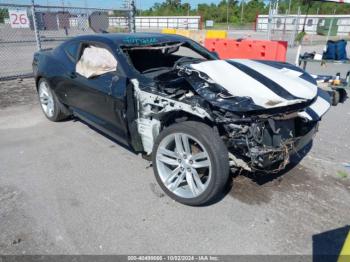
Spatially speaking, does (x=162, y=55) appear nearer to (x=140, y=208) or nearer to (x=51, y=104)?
(x=51, y=104)

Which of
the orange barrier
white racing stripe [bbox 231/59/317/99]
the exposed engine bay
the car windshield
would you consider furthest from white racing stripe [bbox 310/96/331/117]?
the orange barrier

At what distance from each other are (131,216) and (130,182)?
62 cm

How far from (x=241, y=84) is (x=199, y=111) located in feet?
1.70

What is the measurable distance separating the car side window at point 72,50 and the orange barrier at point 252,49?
645 centimetres

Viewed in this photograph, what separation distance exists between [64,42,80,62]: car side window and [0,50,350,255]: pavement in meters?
1.28

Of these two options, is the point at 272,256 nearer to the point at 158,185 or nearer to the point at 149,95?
the point at 158,185

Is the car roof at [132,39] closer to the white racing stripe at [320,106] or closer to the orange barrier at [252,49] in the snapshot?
the white racing stripe at [320,106]

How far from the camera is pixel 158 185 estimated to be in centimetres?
336

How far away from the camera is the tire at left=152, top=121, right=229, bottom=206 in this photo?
8.46 feet

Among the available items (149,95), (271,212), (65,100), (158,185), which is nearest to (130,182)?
(158,185)

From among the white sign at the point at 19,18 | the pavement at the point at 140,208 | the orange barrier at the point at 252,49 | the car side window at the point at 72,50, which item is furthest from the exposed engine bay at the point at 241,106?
the white sign at the point at 19,18

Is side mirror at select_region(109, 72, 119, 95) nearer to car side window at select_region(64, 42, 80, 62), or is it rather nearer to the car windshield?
the car windshield

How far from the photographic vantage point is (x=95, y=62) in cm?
390

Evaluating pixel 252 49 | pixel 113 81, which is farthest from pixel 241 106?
pixel 252 49
